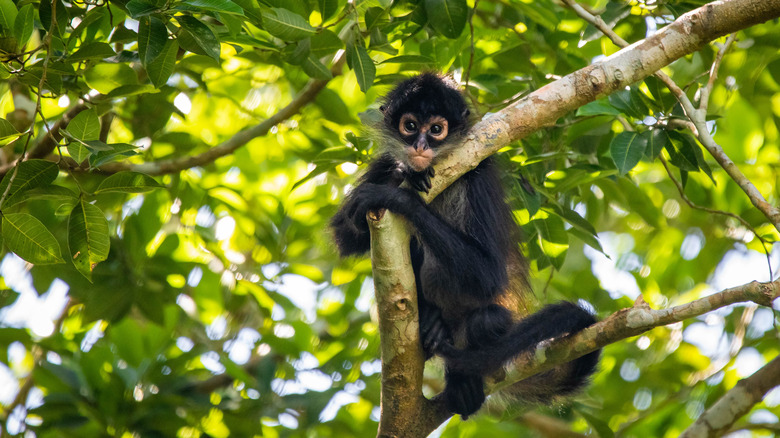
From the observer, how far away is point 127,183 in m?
3.23

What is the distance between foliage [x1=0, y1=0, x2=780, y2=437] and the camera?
3584mm

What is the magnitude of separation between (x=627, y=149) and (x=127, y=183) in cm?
235

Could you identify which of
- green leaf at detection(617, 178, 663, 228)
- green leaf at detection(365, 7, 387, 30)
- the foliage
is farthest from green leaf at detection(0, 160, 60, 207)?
green leaf at detection(617, 178, 663, 228)

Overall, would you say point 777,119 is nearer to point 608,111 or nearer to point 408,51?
point 608,111

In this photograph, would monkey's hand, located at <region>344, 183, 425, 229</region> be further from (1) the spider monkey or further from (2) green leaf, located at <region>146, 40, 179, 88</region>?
(2) green leaf, located at <region>146, 40, 179, 88</region>

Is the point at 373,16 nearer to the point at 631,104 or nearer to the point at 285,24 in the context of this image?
the point at 285,24

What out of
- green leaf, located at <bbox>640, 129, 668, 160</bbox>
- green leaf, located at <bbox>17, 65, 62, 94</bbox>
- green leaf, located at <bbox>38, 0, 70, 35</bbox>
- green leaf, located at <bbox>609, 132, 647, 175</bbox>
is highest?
green leaf, located at <bbox>38, 0, 70, 35</bbox>

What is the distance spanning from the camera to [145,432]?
498 centimetres

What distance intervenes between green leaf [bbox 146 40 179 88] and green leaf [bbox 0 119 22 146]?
606 millimetres

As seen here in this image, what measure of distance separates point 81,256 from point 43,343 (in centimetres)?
256

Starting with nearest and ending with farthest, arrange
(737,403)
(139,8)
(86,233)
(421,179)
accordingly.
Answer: (139,8), (86,233), (421,179), (737,403)

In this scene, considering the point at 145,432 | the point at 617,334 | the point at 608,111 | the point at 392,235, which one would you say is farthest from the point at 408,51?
the point at 145,432

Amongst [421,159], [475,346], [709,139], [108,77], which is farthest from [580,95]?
[108,77]

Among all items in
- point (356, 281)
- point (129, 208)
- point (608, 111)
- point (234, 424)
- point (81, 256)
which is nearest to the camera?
point (81, 256)
